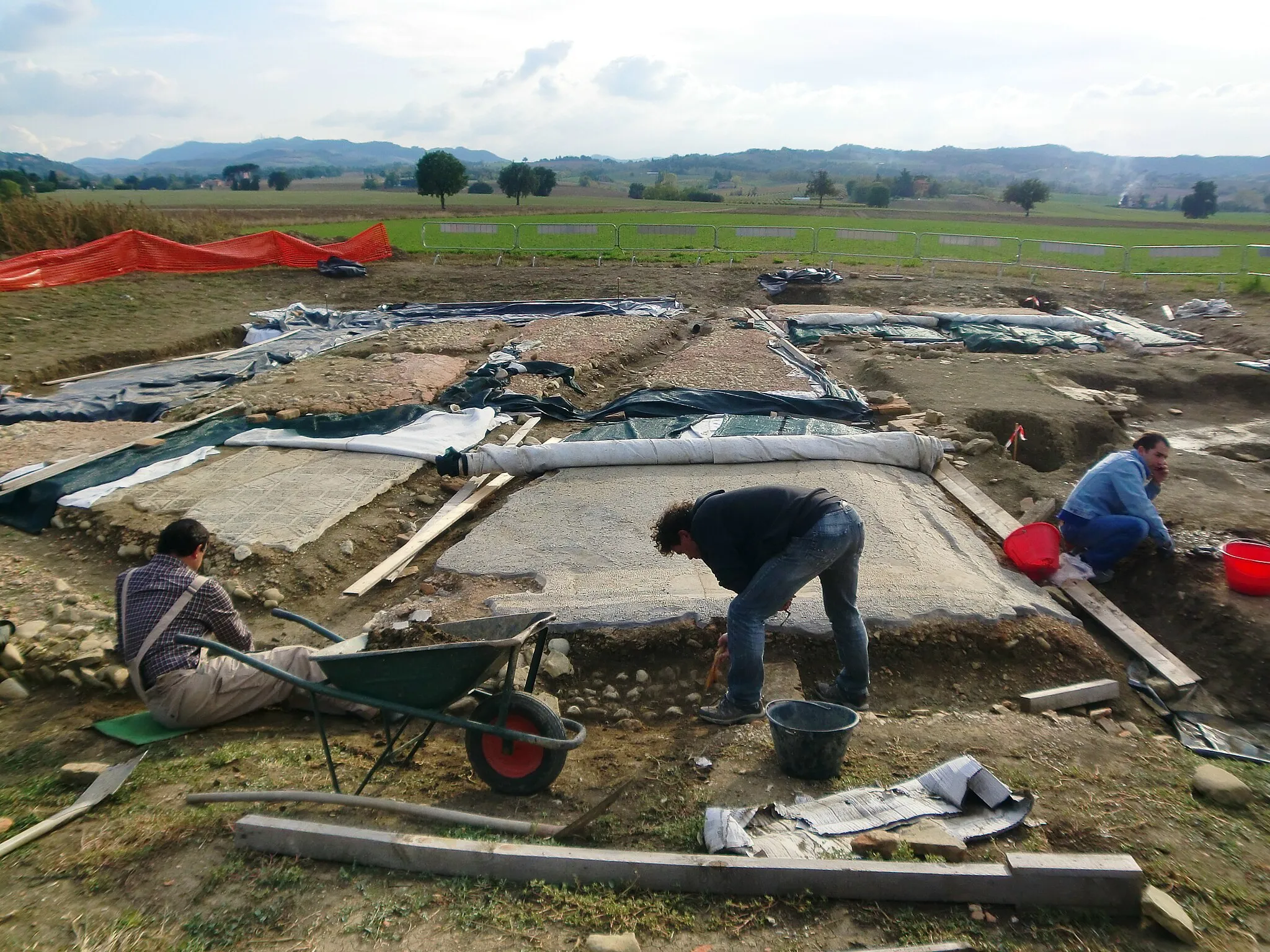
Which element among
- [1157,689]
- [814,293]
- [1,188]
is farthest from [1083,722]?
[1,188]

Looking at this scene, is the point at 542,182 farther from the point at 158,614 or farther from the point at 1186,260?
the point at 158,614

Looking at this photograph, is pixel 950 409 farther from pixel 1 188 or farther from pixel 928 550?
pixel 1 188

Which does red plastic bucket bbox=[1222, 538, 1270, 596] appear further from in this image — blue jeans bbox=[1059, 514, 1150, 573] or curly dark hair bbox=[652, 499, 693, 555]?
curly dark hair bbox=[652, 499, 693, 555]

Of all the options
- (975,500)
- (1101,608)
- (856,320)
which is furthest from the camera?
(856,320)

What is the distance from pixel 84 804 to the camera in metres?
3.76

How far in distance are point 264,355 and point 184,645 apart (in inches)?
387

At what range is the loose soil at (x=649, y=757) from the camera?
3.07 m

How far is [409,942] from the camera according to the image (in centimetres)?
298

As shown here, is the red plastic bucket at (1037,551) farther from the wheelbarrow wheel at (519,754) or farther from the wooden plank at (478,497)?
the wooden plank at (478,497)

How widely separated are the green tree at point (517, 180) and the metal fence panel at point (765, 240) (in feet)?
87.8

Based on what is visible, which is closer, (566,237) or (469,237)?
(469,237)

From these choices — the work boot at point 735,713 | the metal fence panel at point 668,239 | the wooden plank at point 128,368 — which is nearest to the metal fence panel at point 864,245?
the metal fence panel at point 668,239

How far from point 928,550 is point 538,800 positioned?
12.7ft

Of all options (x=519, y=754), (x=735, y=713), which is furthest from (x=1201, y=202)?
(x=519, y=754)
